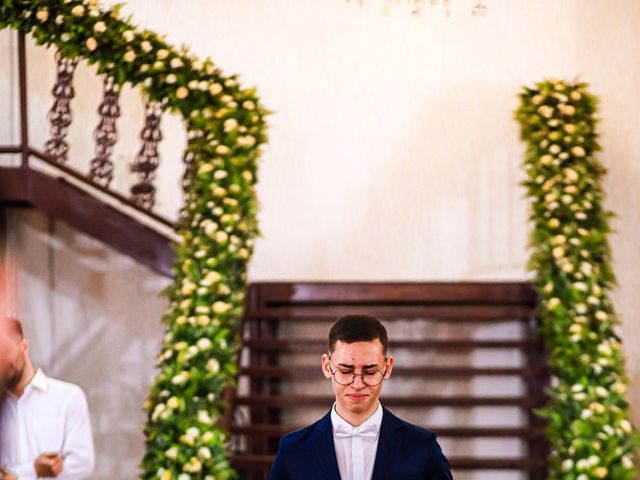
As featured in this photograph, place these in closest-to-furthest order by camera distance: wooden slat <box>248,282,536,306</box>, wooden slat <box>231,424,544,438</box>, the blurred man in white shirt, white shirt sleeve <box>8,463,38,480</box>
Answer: white shirt sleeve <box>8,463,38,480</box> → the blurred man in white shirt → wooden slat <box>231,424,544,438</box> → wooden slat <box>248,282,536,306</box>

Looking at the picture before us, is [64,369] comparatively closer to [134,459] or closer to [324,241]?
[134,459]

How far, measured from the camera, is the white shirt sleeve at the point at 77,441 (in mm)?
5039

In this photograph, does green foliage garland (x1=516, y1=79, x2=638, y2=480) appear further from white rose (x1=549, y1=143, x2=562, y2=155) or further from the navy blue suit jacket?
the navy blue suit jacket

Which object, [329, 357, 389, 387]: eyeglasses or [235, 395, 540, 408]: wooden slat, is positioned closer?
[329, 357, 389, 387]: eyeglasses

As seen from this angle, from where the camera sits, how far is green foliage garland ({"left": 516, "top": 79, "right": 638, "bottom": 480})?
6.07 metres

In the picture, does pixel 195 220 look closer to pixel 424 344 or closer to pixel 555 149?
pixel 424 344

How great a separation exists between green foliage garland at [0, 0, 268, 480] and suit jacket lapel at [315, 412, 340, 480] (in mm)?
3004

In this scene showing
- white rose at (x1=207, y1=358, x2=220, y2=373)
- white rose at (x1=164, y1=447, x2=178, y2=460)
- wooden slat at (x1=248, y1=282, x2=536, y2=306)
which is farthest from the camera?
wooden slat at (x1=248, y1=282, x2=536, y2=306)

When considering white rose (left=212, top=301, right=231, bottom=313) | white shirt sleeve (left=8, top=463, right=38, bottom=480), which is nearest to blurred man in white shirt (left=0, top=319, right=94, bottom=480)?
white shirt sleeve (left=8, top=463, right=38, bottom=480)

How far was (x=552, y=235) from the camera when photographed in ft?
22.3

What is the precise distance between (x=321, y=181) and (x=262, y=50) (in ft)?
3.52

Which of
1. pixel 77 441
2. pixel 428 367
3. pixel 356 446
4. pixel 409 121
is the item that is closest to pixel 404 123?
pixel 409 121

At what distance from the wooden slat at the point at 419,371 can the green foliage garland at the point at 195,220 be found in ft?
2.42

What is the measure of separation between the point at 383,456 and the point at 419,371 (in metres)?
4.67
